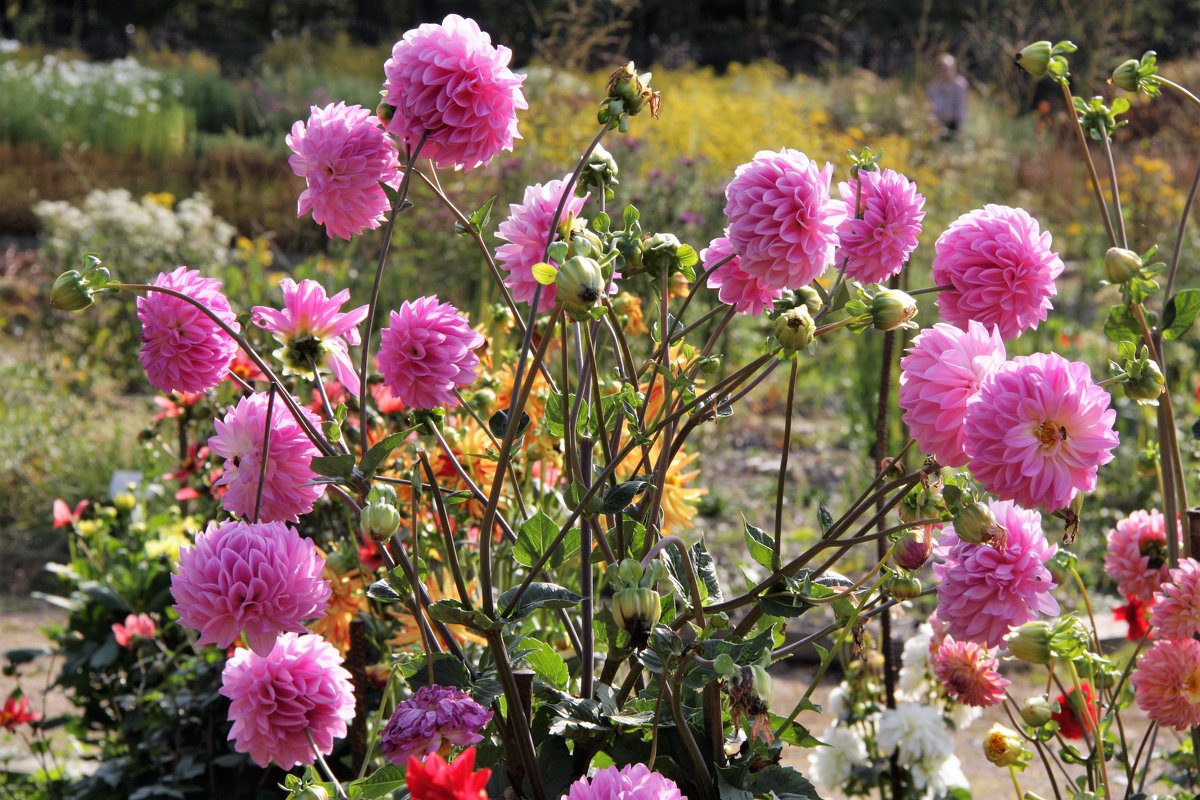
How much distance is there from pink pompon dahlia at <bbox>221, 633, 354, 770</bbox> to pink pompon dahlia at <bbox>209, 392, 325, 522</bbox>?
111 millimetres

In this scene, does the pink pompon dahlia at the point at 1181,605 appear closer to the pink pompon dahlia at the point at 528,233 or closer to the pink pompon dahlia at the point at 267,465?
the pink pompon dahlia at the point at 528,233

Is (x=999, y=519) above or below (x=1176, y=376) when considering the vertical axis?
above

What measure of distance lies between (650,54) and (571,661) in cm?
1529

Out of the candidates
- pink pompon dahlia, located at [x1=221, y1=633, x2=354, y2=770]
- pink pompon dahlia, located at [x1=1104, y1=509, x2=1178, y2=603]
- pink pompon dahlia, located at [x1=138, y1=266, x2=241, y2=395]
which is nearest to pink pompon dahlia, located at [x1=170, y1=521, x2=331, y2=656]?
pink pompon dahlia, located at [x1=221, y1=633, x2=354, y2=770]

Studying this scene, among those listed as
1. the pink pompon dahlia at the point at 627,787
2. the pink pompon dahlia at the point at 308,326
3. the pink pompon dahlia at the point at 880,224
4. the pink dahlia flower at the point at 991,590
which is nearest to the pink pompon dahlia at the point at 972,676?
the pink dahlia flower at the point at 991,590

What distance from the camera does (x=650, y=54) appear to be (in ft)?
52.3

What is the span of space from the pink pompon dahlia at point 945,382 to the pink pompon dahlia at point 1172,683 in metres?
0.49

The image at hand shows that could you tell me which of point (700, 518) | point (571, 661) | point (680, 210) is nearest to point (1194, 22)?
point (680, 210)

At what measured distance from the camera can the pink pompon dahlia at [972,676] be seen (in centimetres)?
132

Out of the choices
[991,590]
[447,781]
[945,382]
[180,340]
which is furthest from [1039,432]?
[180,340]

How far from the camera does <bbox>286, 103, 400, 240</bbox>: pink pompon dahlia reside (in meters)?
1.00

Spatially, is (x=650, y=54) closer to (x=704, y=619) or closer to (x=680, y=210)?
(x=680, y=210)

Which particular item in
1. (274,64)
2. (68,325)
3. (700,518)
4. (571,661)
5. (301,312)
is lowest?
(274,64)

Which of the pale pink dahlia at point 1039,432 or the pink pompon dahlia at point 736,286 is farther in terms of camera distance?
the pink pompon dahlia at point 736,286
